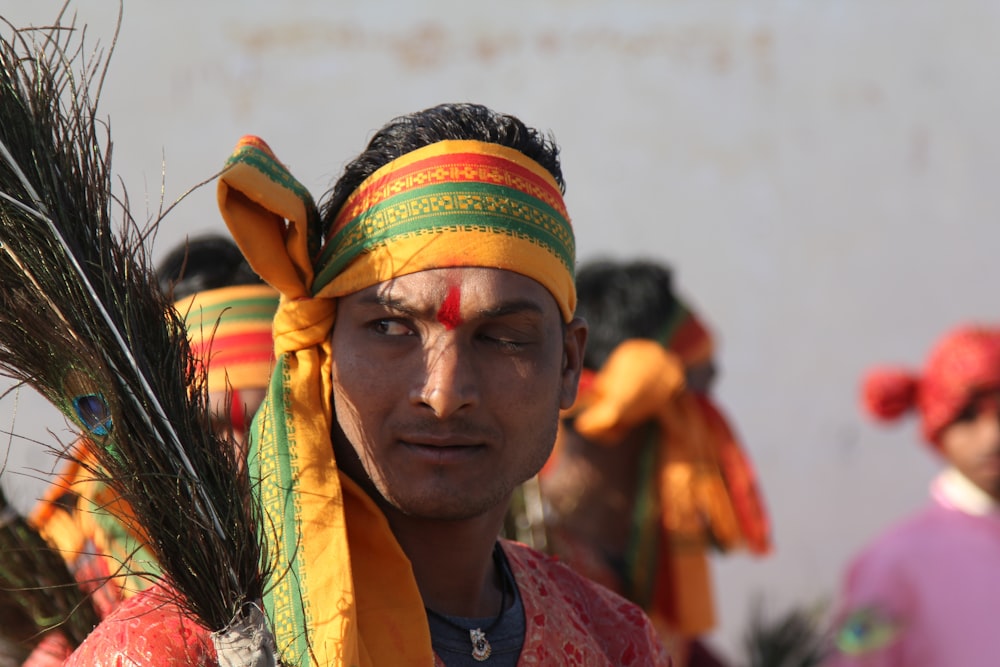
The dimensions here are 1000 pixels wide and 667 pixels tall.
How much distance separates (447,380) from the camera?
2.01 meters

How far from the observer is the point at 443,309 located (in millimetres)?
2053

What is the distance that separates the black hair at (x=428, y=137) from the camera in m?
2.23

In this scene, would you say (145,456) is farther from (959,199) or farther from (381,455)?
(959,199)

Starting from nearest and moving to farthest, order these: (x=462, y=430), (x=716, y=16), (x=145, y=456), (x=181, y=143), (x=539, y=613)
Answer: (x=145, y=456) → (x=462, y=430) → (x=539, y=613) → (x=181, y=143) → (x=716, y=16)

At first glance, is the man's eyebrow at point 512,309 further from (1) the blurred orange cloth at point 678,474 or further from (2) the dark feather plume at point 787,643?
(1) the blurred orange cloth at point 678,474

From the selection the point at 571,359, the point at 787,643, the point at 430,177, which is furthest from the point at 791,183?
the point at 430,177

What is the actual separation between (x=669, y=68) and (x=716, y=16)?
1.11 feet

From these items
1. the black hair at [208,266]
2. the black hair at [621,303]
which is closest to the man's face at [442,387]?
the black hair at [208,266]

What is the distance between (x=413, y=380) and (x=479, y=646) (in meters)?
0.43

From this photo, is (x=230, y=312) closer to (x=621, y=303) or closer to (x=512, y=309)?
(x=512, y=309)

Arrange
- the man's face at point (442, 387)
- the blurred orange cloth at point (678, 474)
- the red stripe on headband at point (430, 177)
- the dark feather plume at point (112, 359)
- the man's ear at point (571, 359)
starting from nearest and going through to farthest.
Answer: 1. the dark feather plume at point (112, 359)
2. the man's face at point (442, 387)
3. the red stripe on headband at point (430, 177)
4. the man's ear at point (571, 359)
5. the blurred orange cloth at point (678, 474)

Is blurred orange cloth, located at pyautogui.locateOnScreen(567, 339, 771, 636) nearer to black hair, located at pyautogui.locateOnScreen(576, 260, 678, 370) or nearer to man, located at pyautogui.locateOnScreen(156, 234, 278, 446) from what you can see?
black hair, located at pyautogui.locateOnScreen(576, 260, 678, 370)

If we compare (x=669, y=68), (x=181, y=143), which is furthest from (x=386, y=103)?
(x=669, y=68)

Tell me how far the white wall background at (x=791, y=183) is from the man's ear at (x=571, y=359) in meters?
4.34
